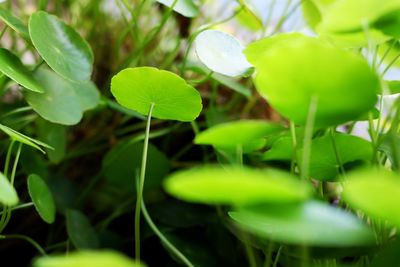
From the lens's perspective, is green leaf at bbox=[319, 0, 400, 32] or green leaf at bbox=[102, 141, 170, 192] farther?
green leaf at bbox=[102, 141, 170, 192]

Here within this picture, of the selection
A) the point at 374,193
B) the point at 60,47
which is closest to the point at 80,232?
the point at 60,47

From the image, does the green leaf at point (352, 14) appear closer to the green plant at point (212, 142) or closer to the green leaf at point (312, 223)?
the green plant at point (212, 142)

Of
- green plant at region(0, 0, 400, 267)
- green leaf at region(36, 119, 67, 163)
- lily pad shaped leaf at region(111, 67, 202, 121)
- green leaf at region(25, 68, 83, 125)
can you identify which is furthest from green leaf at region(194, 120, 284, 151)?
green leaf at region(36, 119, 67, 163)

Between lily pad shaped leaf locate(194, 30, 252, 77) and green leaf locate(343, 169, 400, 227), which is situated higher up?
green leaf locate(343, 169, 400, 227)

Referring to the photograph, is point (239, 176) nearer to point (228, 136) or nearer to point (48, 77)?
point (228, 136)

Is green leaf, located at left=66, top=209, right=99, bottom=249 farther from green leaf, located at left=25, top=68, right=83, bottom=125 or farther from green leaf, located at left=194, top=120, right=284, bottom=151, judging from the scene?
green leaf, located at left=194, top=120, right=284, bottom=151

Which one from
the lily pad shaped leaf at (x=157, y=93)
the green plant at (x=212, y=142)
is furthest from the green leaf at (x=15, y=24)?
the lily pad shaped leaf at (x=157, y=93)

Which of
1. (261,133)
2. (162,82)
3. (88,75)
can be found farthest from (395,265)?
(88,75)
